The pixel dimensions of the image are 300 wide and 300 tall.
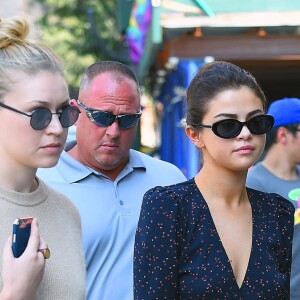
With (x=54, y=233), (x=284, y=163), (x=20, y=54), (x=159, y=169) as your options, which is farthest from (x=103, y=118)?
(x=284, y=163)

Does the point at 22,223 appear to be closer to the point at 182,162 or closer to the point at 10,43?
the point at 10,43

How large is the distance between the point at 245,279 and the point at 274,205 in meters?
0.40

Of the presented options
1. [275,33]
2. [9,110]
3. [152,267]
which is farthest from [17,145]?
[275,33]

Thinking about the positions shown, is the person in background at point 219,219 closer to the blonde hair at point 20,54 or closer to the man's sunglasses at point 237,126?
the man's sunglasses at point 237,126

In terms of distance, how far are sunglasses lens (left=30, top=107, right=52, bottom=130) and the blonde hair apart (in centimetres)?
13

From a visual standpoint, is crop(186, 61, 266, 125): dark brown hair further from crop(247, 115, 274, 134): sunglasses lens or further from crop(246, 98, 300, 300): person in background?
crop(246, 98, 300, 300): person in background

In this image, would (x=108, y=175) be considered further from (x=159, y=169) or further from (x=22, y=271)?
(x=22, y=271)

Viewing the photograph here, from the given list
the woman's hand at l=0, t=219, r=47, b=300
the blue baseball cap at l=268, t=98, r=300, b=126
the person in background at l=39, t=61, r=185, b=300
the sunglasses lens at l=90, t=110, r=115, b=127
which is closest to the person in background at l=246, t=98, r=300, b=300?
the blue baseball cap at l=268, t=98, r=300, b=126

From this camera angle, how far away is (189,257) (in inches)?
118

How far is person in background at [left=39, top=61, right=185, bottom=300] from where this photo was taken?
3945 mm

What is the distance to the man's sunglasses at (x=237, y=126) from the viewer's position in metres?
3.09

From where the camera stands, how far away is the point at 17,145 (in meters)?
2.69

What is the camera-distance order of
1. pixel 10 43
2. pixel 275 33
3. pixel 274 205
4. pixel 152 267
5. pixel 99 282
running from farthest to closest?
pixel 275 33 → pixel 99 282 → pixel 274 205 → pixel 152 267 → pixel 10 43

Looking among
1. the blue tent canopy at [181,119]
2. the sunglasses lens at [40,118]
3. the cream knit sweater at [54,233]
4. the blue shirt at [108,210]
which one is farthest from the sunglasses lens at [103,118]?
the blue tent canopy at [181,119]
